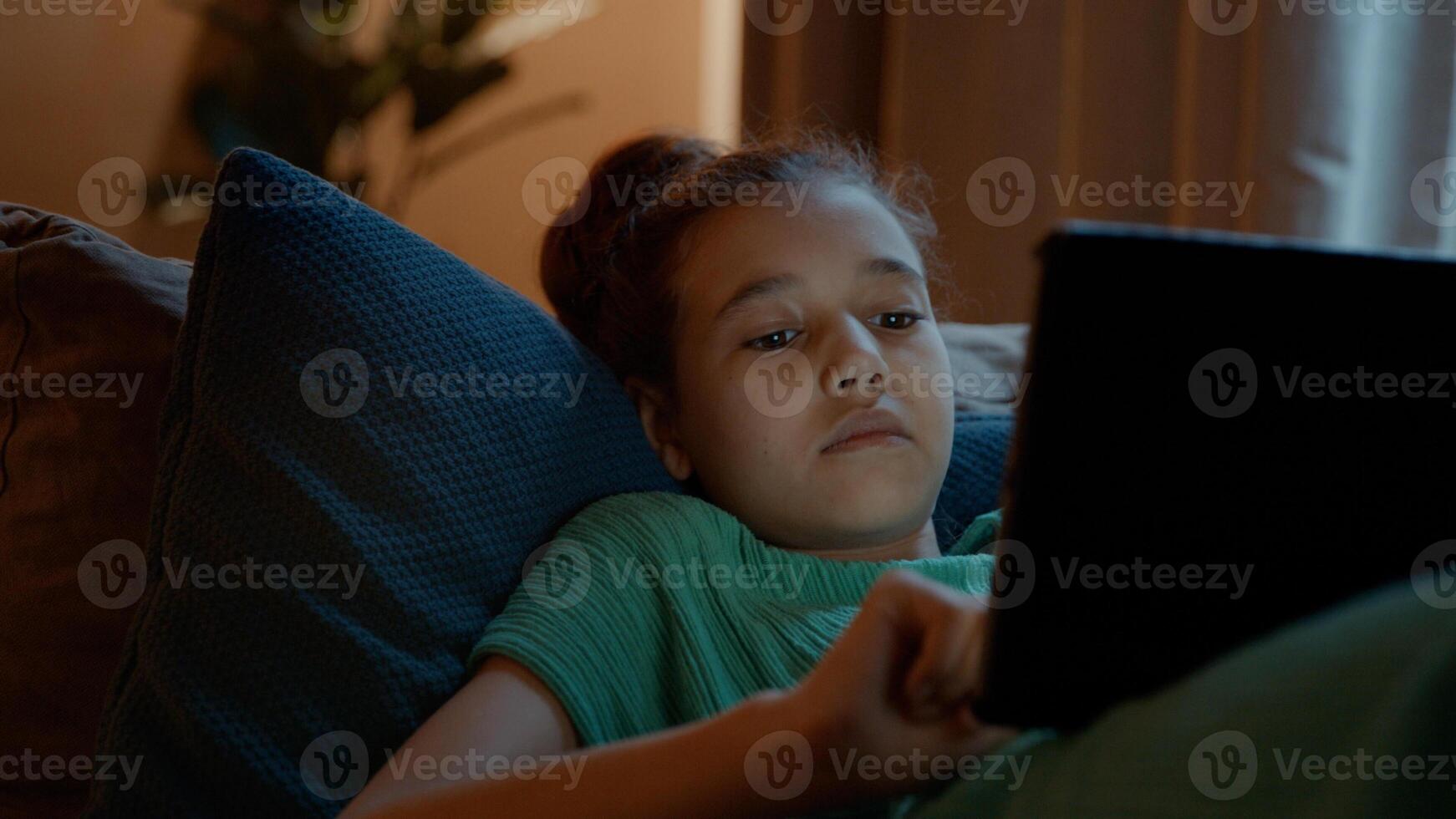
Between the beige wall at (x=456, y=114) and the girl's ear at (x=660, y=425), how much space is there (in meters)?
1.57

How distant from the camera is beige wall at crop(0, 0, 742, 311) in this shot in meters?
2.76

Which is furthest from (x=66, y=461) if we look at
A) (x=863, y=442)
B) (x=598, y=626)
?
(x=863, y=442)

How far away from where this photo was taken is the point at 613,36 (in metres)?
3.29

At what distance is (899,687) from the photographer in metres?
0.70

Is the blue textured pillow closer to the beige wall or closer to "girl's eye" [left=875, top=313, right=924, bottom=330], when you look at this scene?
"girl's eye" [left=875, top=313, right=924, bottom=330]

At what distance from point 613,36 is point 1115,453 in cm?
293

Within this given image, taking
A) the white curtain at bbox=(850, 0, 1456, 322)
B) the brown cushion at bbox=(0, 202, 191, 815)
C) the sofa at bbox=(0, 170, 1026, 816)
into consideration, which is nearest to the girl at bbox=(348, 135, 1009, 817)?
the sofa at bbox=(0, 170, 1026, 816)

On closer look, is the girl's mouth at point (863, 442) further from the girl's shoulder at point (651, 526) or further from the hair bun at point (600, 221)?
the hair bun at point (600, 221)

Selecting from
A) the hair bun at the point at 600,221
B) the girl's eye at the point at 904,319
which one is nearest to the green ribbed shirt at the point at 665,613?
the girl's eye at the point at 904,319

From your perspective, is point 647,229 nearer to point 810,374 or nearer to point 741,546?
point 810,374

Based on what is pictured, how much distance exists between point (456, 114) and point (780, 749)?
2.47 metres

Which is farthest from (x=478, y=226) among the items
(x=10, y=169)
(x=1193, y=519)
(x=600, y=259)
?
(x=1193, y=519)

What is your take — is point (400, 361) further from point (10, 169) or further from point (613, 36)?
point (613, 36)

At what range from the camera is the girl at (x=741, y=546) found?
70 cm
